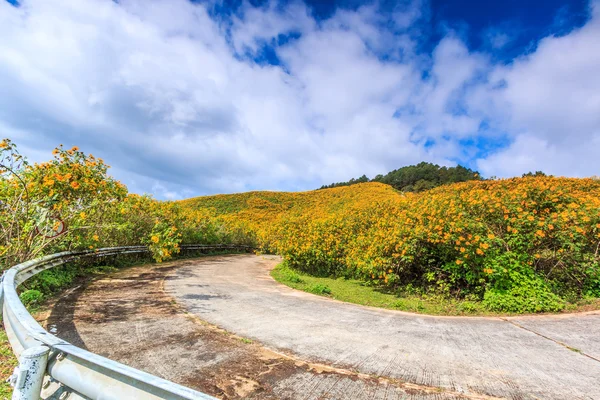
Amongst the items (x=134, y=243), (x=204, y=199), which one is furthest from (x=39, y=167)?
(x=204, y=199)

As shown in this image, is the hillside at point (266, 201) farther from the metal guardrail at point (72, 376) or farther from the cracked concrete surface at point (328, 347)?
the metal guardrail at point (72, 376)

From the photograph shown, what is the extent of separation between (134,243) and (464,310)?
431 inches

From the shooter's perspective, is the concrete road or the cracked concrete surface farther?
the concrete road

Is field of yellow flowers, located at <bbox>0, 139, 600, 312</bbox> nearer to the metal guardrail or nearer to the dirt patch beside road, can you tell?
the dirt patch beside road

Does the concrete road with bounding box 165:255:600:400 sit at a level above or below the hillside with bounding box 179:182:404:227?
below

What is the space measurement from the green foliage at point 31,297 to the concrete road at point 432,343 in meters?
2.04

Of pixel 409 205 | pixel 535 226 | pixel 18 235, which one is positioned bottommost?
pixel 18 235

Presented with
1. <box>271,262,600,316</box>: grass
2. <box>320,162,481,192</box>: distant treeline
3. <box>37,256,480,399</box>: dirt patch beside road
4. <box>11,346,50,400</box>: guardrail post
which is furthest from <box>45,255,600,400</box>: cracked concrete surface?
<box>320,162,481,192</box>: distant treeline

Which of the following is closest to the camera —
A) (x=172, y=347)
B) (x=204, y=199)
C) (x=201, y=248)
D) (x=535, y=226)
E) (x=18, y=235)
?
(x=172, y=347)

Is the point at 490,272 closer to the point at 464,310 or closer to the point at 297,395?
the point at 464,310

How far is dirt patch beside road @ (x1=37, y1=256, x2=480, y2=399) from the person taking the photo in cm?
267

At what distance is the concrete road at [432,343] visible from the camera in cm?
298

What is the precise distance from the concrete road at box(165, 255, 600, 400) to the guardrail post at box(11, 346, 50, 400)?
1.95 meters

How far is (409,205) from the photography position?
29.5 feet
